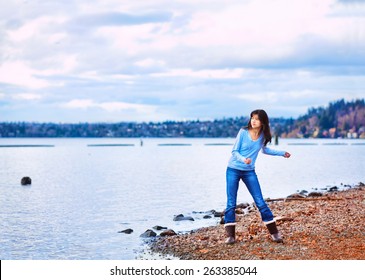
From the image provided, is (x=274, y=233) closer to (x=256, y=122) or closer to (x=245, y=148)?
(x=245, y=148)

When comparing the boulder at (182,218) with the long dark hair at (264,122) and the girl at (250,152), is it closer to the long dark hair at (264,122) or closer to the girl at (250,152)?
the girl at (250,152)

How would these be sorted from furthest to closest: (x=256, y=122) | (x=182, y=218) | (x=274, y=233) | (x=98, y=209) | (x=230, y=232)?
(x=98, y=209) → (x=182, y=218) → (x=230, y=232) → (x=274, y=233) → (x=256, y=122)

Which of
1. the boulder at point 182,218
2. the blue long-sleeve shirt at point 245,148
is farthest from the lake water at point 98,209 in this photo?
the blue long-sleeve shirt at point 245,148

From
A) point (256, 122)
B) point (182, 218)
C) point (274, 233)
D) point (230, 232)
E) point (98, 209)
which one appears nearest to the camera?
point (256, 122)

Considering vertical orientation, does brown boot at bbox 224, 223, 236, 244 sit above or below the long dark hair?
below

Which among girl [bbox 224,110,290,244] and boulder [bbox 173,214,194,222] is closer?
girl [bbox 224,110,290,244]

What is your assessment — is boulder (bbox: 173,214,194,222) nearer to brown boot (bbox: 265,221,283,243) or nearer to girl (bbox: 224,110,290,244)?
brown boot (bbox: 265,221,283,243)

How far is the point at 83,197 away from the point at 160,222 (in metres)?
10.6

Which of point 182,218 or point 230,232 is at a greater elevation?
point 230,232

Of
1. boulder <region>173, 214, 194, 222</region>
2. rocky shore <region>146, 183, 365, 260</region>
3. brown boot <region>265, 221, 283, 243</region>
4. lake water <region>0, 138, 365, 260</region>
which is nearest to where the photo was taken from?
rocky shore <region>146, 183, 365, 260</region>

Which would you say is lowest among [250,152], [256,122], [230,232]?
[230,232]

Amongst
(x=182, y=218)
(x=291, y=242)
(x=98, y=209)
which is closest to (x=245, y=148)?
(x=291, y=242)

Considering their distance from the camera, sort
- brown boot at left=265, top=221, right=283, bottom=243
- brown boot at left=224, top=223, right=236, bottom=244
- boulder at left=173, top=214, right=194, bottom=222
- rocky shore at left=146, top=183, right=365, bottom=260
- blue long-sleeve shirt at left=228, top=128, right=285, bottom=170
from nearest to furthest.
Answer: blue long-sleeve shirt at left=228, top=128, right=285, bottom=170 < rocky shore at left=146, top=183, right=365, bottom=260 < brown boot at left=265, top=221, right=283, bottom=243 < brown boot at left=224, top=223, right=236, bottom=244 < boulder at left=173, top=214, right=194, bottom=222

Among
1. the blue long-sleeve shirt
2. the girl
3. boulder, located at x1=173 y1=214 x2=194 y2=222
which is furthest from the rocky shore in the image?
boulder, located at x1=173 y1=214 x2=194 y2=222
